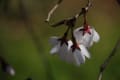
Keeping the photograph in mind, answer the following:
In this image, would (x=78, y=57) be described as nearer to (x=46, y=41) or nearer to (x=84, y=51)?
(x=84, y=51)

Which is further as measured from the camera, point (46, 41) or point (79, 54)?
point (46, 41)

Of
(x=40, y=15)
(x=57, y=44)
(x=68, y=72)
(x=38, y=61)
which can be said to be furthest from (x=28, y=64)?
(x=57, y=44)

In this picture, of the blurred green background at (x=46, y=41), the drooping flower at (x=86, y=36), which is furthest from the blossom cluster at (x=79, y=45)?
the blurred green background at (x=46, y=41)

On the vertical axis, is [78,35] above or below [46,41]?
above

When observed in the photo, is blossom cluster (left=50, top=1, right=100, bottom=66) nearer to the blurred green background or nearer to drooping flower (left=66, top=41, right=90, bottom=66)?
drooping flower (left=66, top=41, right=90, bottom=66)

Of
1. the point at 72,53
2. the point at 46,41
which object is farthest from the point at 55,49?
the point at 46,41

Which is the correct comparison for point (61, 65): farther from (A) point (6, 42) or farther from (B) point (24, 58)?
(A) point (6, 42)

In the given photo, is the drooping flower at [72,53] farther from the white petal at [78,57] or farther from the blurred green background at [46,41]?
the blurred green background at [46,41]
